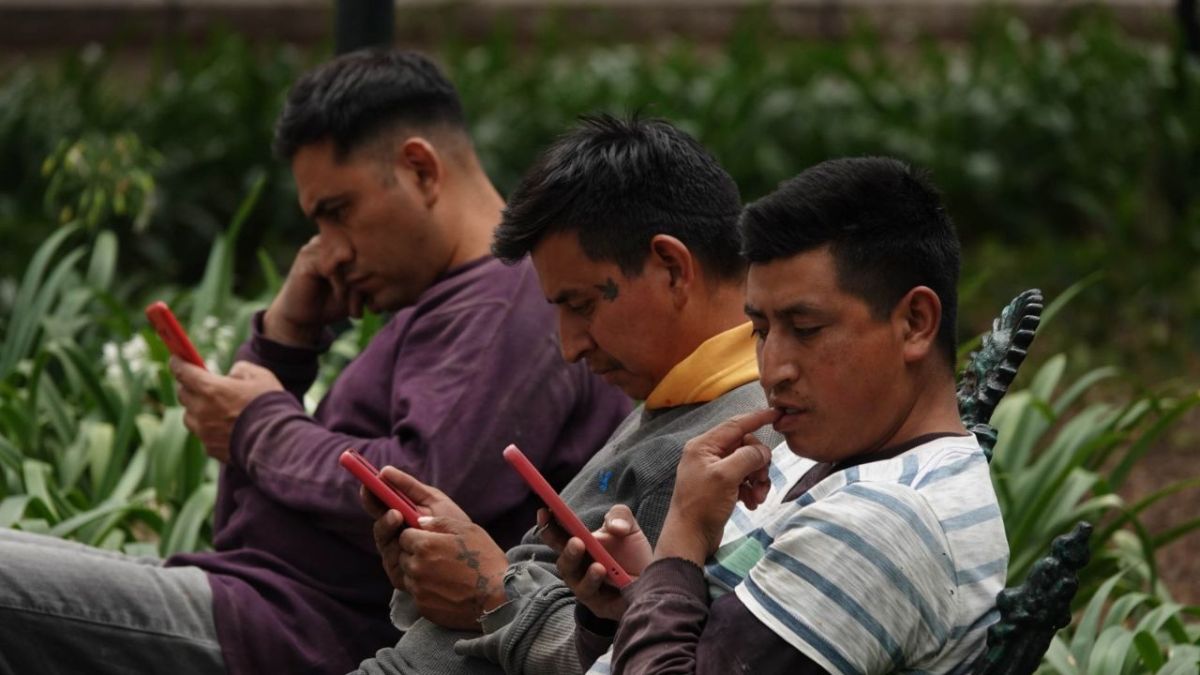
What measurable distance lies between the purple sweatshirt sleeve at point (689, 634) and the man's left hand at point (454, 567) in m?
0.53

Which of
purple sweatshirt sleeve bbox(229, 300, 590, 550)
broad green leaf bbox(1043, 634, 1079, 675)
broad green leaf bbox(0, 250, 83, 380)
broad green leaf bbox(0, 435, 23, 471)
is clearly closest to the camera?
purple sweatshirt sleeve bbox(229, 300, 590, 550)

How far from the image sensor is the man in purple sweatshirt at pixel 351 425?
10.8ft

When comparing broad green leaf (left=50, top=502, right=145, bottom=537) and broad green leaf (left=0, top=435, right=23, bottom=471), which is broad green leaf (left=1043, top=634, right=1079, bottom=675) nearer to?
broad green leaf (left=50, top=502, right=145, bottom=537)

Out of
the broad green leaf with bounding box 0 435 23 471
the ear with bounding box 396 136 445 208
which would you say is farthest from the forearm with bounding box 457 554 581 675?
the broad green leaf with bounding box 0 435 23 471

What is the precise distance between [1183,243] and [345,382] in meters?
4.00

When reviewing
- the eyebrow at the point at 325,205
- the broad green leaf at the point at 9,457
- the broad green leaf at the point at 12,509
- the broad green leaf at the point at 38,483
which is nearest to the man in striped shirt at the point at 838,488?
the eyebrow at the point at 325,205

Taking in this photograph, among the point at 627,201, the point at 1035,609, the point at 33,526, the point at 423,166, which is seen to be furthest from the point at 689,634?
the point at 33,526

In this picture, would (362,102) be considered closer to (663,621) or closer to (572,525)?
(572,525)

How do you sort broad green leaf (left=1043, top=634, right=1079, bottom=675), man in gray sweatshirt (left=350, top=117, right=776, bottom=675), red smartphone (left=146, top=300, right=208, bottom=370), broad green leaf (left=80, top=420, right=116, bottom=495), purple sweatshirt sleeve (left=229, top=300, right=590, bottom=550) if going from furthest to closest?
1. broad green leaf (left=80, top=420, right=116, bottom=495)
2. red smartphone (left=146, top=300, right=208, bottom=370)
3. broad green leaf (left=1043, top=634, right=1079, bottom=675)
4. purple sweatshirt sleeve (left=229, top=300, right=590, bottom=550)
5. man in gray sweatshirt (left=350, top=117, right=776, bottom=675)

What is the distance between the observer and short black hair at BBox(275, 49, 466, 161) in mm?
3672

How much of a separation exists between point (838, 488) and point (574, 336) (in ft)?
2.22

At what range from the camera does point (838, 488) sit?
7.75 ft

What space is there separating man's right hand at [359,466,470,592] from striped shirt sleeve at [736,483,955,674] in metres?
0.83

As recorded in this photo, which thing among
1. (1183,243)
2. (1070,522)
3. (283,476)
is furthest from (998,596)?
(1183,243)
